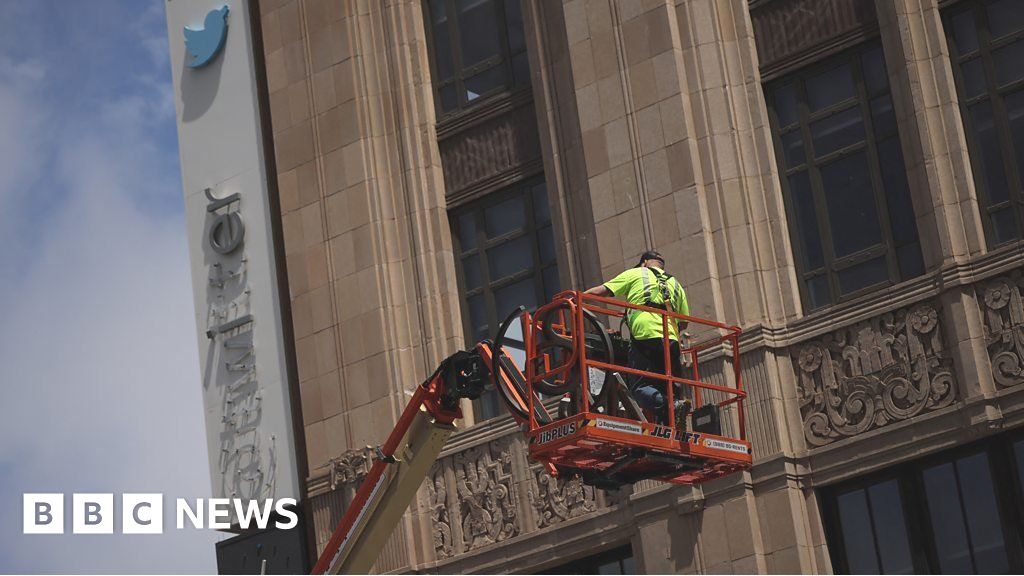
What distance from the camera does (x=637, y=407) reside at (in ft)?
62.3

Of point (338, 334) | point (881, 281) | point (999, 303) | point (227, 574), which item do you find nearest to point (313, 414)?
point (338, 334)

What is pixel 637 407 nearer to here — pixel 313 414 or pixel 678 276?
pixel 678 276

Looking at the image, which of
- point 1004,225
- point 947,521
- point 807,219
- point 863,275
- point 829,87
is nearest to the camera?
point 947,521

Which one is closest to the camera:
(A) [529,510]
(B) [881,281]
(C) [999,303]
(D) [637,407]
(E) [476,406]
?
(D) [637,407]

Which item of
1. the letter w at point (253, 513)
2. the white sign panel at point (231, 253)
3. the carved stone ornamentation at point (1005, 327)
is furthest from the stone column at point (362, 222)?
the carved stone ornamentation at point (1005, 327)

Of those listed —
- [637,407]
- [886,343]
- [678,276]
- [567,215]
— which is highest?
[567,215]

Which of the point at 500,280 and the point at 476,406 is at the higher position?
the point at 500,280

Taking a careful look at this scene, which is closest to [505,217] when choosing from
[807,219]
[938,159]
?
[807,219]

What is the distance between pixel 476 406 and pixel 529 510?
8.44 ft

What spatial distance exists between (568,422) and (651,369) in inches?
74.2

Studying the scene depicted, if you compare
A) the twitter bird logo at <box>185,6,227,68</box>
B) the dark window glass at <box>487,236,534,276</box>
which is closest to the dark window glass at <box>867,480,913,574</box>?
the dark window glass at <box>487,236,534,276</box>

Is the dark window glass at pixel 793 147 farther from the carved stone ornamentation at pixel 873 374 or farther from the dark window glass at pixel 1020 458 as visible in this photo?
the dark window glass at pixel 1020 458

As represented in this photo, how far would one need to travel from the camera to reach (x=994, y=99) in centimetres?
2420

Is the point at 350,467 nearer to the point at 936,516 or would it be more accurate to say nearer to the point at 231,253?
the point at 231,253
